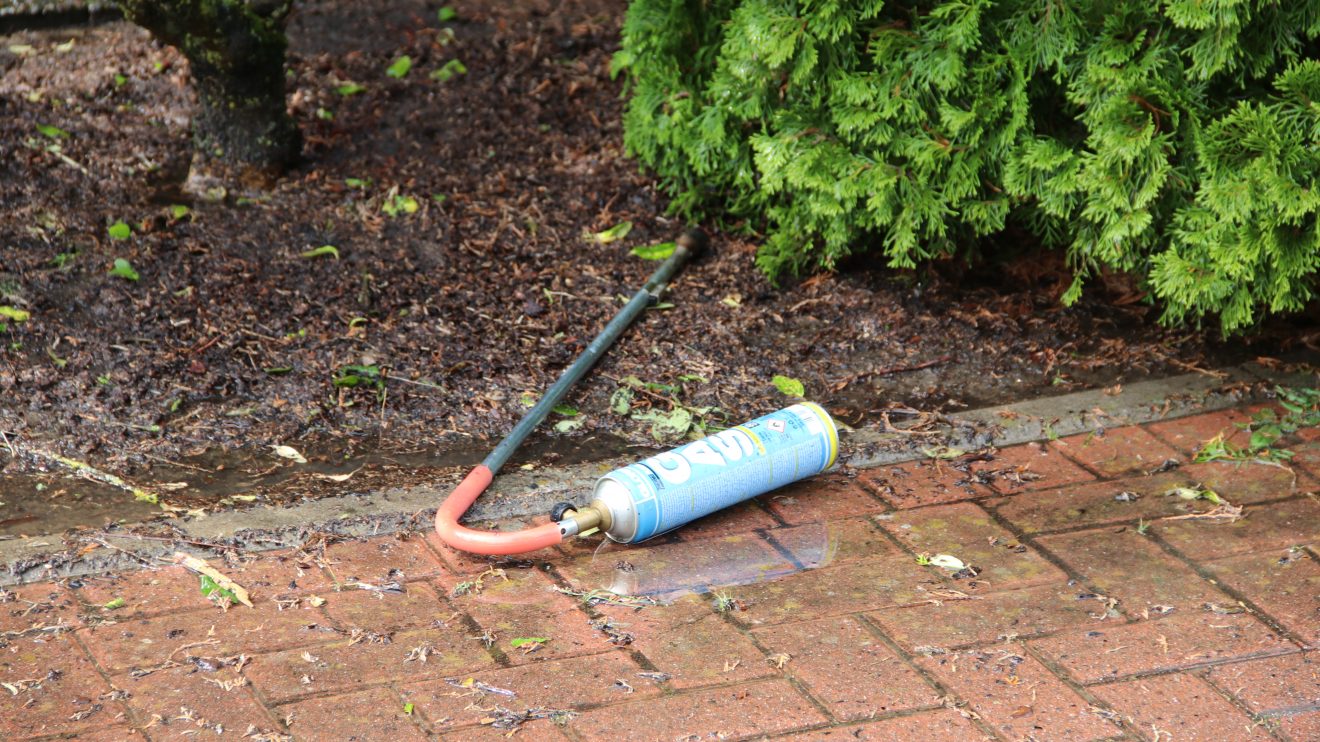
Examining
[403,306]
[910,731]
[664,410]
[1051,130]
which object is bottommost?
[910,731]

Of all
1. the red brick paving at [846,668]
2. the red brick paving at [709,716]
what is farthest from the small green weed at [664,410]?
the red brick paving at [709,716]

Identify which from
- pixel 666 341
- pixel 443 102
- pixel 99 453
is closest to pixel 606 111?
pixel 443 102

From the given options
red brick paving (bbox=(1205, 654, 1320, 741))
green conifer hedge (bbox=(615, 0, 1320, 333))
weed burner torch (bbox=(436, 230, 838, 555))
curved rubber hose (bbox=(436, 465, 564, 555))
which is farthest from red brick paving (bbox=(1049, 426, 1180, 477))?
curved rubber hose (bbox=(436, 465, 564, 555))

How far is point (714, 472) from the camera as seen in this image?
3.22 meters

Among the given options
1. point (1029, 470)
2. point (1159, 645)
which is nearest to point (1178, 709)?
point (1159, 645)

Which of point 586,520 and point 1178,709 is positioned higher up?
point 586,520

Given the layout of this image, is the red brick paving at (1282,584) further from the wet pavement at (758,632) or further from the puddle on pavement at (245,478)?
the puddle on pavement at (245,478)

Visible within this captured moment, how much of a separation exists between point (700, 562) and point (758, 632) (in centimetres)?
33

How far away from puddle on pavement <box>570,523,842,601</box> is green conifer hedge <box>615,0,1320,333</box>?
1328 mm

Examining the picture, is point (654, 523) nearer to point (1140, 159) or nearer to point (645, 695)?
point (645, 695)

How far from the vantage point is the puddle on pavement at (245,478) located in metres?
3.24

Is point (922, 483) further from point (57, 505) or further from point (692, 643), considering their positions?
point (57, 505)

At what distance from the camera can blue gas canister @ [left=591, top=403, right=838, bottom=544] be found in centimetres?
310

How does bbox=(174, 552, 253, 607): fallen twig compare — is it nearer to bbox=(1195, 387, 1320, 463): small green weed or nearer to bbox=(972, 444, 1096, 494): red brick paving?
bbox=(972, 444, 1096, 494): red brick paving
